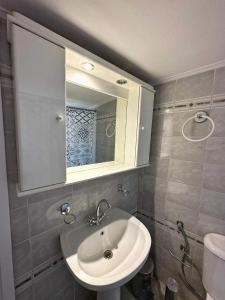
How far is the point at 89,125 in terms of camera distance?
1153 mm

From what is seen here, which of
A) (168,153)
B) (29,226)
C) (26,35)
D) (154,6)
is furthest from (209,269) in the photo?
(26,35)

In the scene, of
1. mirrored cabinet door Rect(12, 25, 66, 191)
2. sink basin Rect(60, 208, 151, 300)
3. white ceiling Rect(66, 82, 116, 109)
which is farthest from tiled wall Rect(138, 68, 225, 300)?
mirrored cabinet door Rect(12, 25, 66, 191)

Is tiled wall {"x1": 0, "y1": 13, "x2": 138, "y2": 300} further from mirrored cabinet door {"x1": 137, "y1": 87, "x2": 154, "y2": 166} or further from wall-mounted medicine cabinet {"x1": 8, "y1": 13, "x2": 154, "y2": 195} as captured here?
mirrored cabinet door {"x1": 137, "y1": 87, "x2": 154, "y2": 166}

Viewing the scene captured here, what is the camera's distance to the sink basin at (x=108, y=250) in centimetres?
77

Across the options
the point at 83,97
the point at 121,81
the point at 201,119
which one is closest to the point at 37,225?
the point at 83,97

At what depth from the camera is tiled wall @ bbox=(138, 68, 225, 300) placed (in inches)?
43.0

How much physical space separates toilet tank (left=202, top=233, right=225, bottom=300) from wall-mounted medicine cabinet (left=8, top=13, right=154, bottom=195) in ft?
2.62

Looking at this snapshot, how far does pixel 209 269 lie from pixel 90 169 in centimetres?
Answer: 117

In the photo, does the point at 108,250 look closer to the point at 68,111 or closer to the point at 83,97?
the point at 68,111

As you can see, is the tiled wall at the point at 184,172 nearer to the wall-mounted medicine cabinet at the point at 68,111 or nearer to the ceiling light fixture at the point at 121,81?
the wall-mounted medicine cabinet at the point at 68,111

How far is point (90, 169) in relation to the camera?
1161mm

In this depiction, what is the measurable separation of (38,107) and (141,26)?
0.66 meters

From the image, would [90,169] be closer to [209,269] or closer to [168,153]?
[168,153]

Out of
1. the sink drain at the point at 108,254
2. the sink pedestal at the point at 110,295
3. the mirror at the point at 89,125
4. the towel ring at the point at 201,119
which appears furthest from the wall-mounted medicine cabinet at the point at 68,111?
the sink pedestal at the point at 110,295
